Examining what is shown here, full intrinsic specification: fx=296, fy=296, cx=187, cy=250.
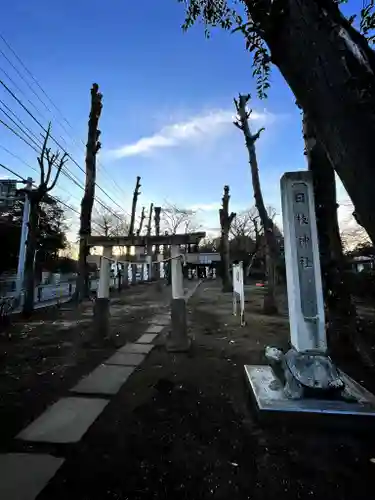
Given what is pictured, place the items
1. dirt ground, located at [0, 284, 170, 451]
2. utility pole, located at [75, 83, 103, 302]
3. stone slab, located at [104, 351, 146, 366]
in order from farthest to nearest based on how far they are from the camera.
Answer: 1. utility pole, located at [75, 83, 103, 302]
2. stone slab, located at [104, 351, 146, 366]
3. dirt ground, located at [0, 284, 170, 451]

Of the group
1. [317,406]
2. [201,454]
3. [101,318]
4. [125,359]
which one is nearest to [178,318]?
[125,359]

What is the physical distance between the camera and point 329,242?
16.5ft

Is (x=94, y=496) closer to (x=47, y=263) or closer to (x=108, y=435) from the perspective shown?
(x=108, y=435)

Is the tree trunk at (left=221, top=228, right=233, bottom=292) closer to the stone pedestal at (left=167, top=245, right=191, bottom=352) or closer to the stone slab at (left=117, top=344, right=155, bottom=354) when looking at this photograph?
the stone pedestal at (left=167, top=245, right=191, bottom=352)

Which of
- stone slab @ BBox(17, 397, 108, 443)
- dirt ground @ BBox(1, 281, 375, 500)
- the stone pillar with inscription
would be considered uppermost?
the stone pillar with inscription

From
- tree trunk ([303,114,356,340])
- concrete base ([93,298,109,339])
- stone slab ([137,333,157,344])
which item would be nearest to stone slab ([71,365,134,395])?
concrete base ([93,298,109,339])

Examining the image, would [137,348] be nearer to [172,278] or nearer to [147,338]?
[147,338]

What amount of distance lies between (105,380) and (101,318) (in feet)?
8.69

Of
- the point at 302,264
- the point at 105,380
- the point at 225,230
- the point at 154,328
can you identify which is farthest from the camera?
the point at 225,230

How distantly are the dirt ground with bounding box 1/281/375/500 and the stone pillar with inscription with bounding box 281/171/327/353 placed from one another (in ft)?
2.97

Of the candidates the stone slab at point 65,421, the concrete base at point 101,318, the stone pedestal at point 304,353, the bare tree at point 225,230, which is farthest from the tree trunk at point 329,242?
the bare tree at point 225,230

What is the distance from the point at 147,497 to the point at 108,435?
0.94 meters

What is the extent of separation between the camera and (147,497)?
199cm

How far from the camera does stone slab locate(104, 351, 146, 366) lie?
523 cm
